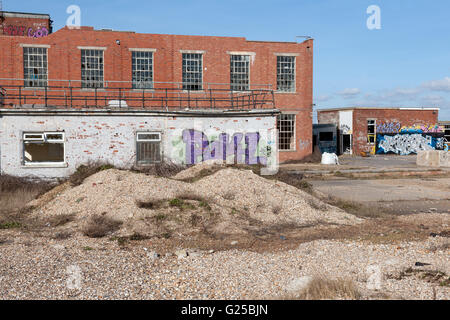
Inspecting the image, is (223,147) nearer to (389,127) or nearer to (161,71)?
(161,71)

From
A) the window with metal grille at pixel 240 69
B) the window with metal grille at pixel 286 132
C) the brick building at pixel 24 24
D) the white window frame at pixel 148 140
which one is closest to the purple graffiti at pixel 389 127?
the window with metal grille at pixel 286 132

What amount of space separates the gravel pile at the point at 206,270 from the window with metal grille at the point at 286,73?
923 inches

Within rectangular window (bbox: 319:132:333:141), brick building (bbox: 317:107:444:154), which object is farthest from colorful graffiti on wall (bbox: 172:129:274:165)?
brick building (bbox: 317:107:444:154)

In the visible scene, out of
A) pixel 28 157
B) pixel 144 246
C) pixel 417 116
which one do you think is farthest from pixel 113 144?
pixel 417 116

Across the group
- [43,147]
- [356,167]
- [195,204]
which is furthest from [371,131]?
[195,204]

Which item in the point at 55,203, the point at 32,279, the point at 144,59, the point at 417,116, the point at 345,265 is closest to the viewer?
the point at 32,279

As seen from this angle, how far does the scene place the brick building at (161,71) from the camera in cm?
2761

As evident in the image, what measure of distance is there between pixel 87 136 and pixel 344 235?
1211cm

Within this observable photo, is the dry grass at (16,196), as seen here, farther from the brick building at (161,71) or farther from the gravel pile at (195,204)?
the brick building at (161,71)

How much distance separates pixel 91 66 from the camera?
94.2 ft

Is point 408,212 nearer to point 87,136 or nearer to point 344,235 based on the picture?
point 344,235

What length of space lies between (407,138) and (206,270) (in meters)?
40.6

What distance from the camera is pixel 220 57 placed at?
100 feet

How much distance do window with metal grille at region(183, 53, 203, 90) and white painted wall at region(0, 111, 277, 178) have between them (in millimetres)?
10826
